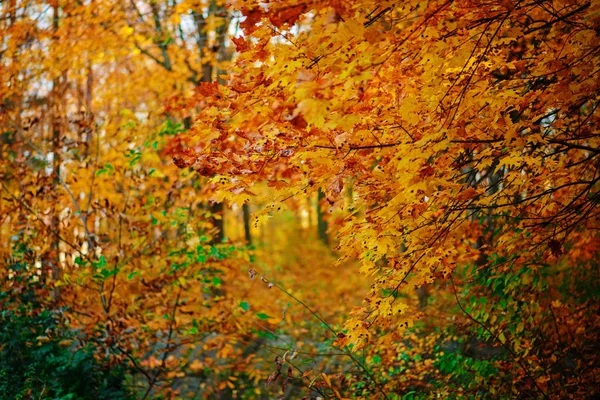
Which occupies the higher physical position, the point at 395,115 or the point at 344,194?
the point at 395,115

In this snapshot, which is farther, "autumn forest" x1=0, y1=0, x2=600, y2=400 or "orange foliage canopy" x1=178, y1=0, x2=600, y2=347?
"autumn forest" x1=0, y1=0, x2=600, y2=400

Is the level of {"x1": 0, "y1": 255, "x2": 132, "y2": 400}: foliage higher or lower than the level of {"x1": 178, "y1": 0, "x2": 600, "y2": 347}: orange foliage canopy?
lower

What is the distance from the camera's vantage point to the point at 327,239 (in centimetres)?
1939

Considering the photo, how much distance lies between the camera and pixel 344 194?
3529mm

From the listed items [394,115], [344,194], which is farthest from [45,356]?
[394,115]

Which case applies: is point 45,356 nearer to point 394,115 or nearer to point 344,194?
point 344,194

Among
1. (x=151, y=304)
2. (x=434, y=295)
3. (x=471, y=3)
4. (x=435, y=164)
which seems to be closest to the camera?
(x=471, y=3)

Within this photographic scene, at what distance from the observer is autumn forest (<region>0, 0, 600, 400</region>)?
2.67 meters

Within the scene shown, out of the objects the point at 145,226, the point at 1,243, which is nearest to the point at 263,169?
the point at 145,226

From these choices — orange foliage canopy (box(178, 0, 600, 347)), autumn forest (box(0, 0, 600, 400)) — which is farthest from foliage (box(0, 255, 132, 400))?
orange foliage canopy (box(178, 0, 600, 347))

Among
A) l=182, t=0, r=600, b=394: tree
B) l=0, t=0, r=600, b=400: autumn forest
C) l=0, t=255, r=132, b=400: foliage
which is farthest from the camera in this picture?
l=0, t=255, r=132, b=400: foliage

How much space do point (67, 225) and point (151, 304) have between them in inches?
57.9

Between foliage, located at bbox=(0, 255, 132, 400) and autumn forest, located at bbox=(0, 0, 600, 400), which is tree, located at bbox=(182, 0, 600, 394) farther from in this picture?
foliage, located at bbox=(0, 255, 132, 400)

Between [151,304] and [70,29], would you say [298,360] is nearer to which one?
[151,304]
